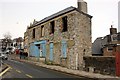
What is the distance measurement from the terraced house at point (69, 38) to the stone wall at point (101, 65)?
6.21 ft

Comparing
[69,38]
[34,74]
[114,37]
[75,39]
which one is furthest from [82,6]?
[114,37]

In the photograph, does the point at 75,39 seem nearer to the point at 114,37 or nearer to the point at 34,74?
the point at 34,74

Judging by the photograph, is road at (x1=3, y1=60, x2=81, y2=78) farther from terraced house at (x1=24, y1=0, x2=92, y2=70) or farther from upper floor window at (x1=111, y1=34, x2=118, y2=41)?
upper floor window at (x1=111, y1=34, x2=118, y2=41)

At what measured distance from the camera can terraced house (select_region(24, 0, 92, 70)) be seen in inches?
1024

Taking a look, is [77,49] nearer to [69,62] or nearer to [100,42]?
[69,62]

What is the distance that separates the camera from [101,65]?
20.8 meters

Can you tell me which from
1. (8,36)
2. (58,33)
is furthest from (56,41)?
(8,36)

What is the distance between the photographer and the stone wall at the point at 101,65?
19.4 metres

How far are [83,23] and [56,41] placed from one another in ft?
16.5

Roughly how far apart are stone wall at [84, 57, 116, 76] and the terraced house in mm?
1893

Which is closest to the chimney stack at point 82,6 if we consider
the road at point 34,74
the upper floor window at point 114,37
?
the road at point 34,74

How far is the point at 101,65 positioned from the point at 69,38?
7271 mm

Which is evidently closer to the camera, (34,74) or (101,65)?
(34,74)

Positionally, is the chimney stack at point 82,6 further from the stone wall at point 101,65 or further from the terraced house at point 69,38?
the stone wall at point 101,65
